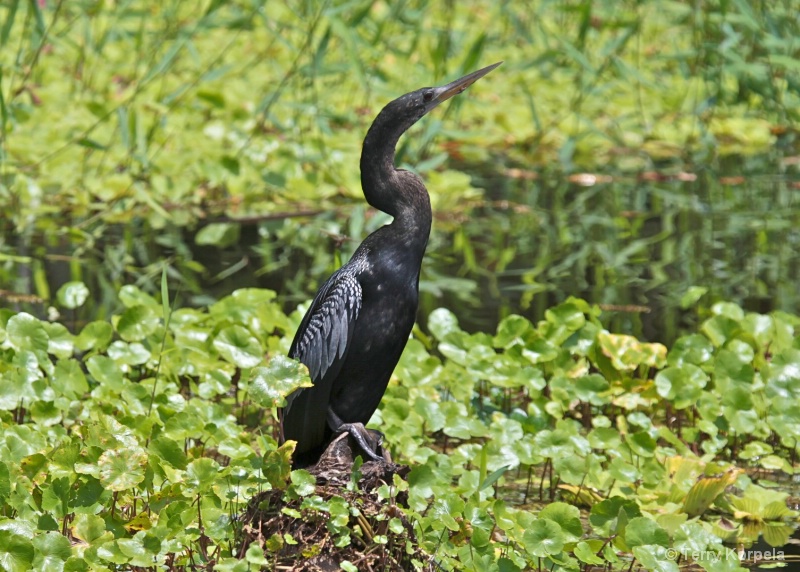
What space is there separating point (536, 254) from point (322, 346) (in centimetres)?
420

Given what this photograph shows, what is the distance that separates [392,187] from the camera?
3324mm

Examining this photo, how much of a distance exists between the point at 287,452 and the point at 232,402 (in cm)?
171

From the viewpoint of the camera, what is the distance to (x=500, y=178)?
930 cm

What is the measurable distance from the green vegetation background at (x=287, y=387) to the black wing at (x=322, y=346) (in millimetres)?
154

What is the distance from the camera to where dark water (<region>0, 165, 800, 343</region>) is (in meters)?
6.33

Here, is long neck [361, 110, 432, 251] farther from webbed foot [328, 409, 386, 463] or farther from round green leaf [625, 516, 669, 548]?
round green leaf [625, 516, 669, 548]

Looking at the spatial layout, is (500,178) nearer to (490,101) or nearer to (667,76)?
(490,101)

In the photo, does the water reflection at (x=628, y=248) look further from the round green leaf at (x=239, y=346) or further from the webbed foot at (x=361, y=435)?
the webbed foot at (x=361, y=435)

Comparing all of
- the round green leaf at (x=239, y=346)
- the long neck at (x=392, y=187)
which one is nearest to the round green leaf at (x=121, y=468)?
the long neck at (x=392, y=187)

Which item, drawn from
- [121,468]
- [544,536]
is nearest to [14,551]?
[121,468]

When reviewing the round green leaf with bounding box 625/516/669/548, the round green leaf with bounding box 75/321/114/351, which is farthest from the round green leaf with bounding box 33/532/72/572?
the round green leaf with bounding box 75/321/114/351

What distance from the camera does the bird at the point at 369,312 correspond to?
327 cm

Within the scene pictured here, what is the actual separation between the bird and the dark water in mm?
2213

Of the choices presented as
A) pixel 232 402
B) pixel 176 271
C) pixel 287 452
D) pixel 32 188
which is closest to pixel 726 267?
pixel 176 271
